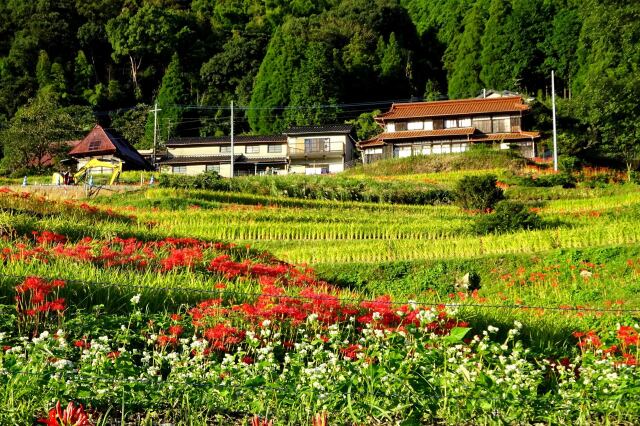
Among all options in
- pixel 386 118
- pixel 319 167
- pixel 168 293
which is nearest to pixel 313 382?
pixel 168 293

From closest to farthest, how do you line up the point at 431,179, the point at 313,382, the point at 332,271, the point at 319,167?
the point at 313,382 → the point at 332,271 → the point at 431,179 → the point at 319,167

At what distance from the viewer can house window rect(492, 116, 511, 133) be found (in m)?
42.2

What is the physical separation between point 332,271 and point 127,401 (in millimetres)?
8805

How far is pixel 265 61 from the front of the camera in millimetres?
58125

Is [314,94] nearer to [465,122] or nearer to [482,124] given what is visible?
[465,122]

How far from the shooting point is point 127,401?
354 cm

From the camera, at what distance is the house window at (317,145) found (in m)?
48.6

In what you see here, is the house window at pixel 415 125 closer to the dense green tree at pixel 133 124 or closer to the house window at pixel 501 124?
the house window at pixel 501 124

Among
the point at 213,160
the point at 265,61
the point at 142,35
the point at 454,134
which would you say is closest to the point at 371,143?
the point at 454,134

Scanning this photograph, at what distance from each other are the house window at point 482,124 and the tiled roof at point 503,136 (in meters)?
0.56

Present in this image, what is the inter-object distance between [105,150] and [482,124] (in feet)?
83.0

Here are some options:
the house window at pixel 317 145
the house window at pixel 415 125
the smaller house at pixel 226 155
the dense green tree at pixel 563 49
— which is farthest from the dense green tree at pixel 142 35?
the dense green tree at pixel 563 49

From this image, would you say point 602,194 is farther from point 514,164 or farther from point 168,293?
point 168,293

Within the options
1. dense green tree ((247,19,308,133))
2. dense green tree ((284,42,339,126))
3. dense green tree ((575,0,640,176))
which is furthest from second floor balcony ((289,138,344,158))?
dense green tree ((575,0,640,176))
